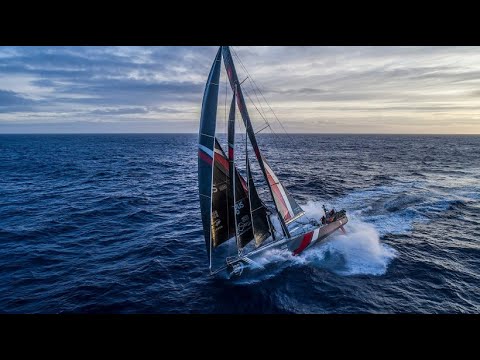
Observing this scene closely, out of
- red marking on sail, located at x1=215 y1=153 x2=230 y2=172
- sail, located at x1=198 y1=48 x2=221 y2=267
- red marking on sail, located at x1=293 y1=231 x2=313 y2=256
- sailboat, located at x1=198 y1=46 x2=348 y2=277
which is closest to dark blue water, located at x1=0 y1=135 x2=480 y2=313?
red marking on sail, located at x1=293 y1=231 x2=313 y2=256

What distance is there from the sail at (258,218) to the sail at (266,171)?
1.17m

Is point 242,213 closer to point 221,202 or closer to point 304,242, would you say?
point 221,202

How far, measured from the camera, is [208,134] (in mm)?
15227

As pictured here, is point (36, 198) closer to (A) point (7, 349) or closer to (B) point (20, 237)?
(B) point (20, 237)

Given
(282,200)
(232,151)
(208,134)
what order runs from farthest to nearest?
(282,200) < (232,151) < (208,134)

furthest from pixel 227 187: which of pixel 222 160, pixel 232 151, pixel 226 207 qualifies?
pixel 232 151

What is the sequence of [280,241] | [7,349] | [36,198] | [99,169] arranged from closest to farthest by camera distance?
1. [7,349]
2. [280,241]
3. [36,198]
4. [99,169]

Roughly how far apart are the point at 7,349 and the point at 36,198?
43.6 metres

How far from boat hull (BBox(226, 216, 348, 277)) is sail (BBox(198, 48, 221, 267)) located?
4721 millimetres

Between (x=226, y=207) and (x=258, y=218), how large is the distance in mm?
2848

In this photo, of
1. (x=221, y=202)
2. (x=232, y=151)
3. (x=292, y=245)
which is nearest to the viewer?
(x=232, y=151)

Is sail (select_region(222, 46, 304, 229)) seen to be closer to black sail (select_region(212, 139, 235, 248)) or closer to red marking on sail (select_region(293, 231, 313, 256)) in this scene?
red marking on sail (select_region(293, 231, 313, 256))
